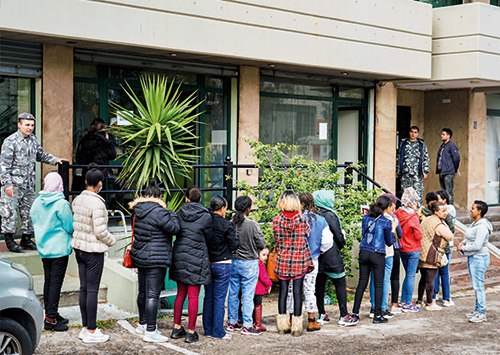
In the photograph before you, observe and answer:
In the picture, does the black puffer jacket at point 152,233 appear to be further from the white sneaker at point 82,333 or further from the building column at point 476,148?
the building column at point 476,148

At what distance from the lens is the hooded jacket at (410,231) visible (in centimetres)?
956

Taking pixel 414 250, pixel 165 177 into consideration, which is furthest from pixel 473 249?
pixel 165 177

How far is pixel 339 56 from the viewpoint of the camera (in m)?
13.3

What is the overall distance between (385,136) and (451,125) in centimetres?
284

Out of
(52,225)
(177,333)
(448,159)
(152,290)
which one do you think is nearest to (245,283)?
(177,333)

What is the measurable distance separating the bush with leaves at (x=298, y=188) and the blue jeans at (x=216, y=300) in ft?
7.32

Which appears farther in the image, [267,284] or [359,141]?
[359,141]

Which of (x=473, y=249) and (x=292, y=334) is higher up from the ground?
(x=473, y=249)

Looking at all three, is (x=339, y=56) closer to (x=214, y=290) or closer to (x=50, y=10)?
(x=50, y=10)

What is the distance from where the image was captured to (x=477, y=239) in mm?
9195

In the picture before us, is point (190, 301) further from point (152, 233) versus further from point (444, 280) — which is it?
point (444, 280)

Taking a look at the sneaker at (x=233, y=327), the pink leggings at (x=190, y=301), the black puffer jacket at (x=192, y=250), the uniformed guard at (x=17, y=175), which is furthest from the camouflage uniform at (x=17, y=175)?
the sneaker at (x=233, y=327)

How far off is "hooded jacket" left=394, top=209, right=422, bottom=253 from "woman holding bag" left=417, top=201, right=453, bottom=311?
303mm

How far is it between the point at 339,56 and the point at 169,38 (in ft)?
13.3
